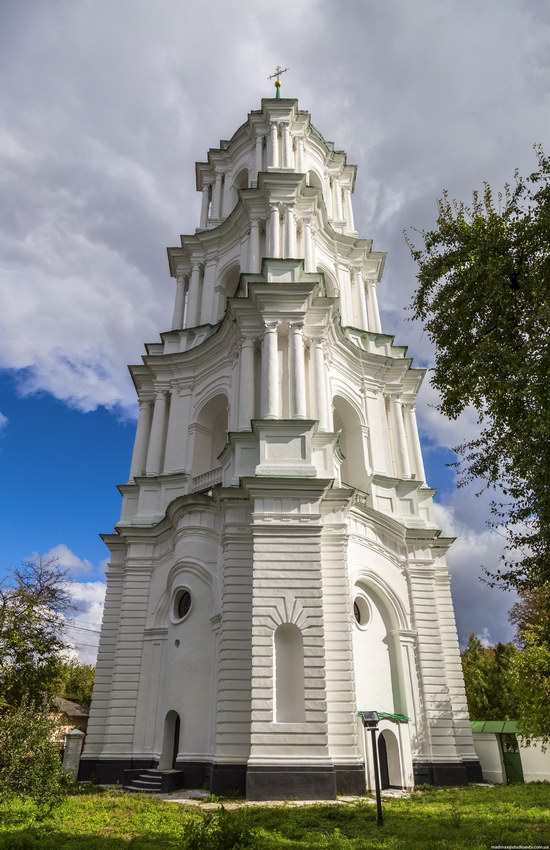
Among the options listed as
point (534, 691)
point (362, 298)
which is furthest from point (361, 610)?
point (362, 298)

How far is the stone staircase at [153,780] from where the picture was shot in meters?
16.1

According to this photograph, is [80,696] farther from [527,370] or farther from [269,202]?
[527,370]

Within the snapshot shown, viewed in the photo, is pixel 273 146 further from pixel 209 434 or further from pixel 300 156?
pixel 209 434

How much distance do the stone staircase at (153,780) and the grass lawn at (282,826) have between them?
1.54 m

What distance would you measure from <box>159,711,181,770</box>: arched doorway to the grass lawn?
3.67m

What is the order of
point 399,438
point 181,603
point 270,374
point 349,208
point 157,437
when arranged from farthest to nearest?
point 349,208 < point 399,438 < point 157,437 < point 181,603 < point 270,374

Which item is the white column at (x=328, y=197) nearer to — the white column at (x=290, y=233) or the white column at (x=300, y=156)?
the white column at (x=300, y=156)

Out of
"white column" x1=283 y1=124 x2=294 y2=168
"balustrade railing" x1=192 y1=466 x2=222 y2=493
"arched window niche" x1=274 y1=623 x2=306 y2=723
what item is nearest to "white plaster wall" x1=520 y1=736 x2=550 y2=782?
"arched window niche" x1=274 y1=623 x2=306 y2=723

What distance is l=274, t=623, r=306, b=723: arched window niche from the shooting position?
15016 mm

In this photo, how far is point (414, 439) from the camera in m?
25.5

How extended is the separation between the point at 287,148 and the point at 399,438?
14484mm

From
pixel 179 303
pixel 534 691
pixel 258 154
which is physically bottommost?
pixel 534 691

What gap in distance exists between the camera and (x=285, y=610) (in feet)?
51.4

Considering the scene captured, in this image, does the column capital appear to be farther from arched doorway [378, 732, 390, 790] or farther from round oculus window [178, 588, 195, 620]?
arched doorway [378, 732, 390, 790]
